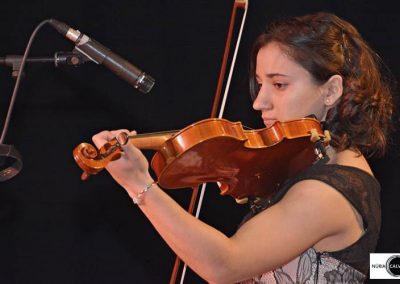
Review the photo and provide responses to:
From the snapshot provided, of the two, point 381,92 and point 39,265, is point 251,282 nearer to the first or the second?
point 381,92

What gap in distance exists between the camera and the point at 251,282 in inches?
56.4

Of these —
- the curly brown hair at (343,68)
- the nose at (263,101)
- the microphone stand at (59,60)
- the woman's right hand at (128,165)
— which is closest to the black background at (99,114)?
the microphone stand at (59,60)

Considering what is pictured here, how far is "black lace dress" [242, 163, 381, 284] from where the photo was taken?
4.30 ft

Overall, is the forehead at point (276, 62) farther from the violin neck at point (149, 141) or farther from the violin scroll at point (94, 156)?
the violin scroll at point (94, 156)

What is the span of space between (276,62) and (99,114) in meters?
1.09

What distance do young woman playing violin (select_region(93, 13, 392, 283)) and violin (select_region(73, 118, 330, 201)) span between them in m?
0.04

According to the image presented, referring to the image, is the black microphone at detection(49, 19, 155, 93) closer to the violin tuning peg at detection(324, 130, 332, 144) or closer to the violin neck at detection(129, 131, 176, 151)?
the violin neck at detection(129, 131, 176, 151)

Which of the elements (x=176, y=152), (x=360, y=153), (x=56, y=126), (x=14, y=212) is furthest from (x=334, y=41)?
(x=14, y=212)

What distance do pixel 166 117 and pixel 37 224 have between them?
1.95ft

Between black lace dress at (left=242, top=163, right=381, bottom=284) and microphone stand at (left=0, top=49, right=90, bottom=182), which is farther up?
microphone stand at (left=0, top=49, right=90, bottom=182)

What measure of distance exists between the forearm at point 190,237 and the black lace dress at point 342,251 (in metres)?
0.23

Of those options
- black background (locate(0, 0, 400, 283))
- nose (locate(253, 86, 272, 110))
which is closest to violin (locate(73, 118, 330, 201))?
nose (locate(253, 86, 272, 110))

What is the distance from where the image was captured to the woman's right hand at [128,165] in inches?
44.4

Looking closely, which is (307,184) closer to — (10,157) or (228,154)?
(228,154)
